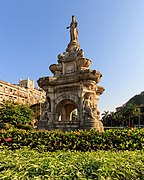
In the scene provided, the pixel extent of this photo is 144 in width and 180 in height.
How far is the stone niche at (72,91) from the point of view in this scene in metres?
12.1

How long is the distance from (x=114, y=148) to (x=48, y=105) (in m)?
8.22

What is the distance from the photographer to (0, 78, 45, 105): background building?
52172 millimetres

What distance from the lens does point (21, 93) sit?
61.1 m

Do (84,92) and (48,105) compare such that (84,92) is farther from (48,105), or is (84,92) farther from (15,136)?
(15,136)

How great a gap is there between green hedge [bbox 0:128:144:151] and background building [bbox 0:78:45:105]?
157ft

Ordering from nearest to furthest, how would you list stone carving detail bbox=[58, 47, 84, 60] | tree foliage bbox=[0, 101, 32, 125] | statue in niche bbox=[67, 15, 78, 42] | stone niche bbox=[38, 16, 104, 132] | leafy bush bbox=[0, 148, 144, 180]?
leafy bush bbox=[0, 148, 144, 180] → stone niche bbox=[38, 16, 104, 132] → stone carving detail bbox=[58, 47, 84, 60] → statue in niche bbox=[67, 15, 78, 42] → tree foliage bbox=[0, 101, 32, 125]

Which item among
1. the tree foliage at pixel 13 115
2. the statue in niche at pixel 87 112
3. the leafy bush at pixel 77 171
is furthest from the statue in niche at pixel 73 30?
the tree foliage at pixel 13 115

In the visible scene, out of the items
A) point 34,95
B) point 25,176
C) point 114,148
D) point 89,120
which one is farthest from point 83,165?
point 34,95

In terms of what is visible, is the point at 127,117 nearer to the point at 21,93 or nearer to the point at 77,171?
the point at 21,93

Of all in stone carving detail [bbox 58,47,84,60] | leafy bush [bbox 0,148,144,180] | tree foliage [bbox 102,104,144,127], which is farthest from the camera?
tree foliage [bbox 102,104,144,127]

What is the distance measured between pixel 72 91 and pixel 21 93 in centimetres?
5157

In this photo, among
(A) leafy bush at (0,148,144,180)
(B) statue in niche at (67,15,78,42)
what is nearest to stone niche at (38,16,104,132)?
(B) statue in niche at (67,15,78,42)

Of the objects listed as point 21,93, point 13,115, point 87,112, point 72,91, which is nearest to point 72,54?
point 72,91

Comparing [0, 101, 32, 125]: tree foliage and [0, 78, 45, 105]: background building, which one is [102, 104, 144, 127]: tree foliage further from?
[0, 101, 32, 125]: tree foliage
